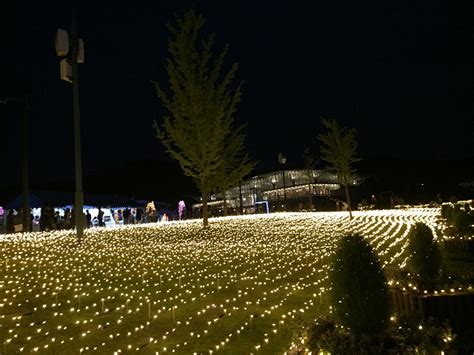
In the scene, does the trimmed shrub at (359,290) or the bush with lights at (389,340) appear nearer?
the bush with lights at (389,340)

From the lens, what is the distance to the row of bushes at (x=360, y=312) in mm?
3420

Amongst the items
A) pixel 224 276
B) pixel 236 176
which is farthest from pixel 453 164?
pixel 224 276

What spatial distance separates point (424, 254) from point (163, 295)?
13.7 ft

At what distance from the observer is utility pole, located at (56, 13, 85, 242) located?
14.2 meters

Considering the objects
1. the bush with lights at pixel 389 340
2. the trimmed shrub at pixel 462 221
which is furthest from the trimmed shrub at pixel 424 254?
the trimmed shrub at pixel 462 221

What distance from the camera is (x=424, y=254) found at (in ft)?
17.7

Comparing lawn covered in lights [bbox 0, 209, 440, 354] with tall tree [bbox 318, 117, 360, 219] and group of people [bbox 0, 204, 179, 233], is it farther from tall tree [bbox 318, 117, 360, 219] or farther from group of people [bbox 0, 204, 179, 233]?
tall tree [bbox 318, 117, 360, 219]

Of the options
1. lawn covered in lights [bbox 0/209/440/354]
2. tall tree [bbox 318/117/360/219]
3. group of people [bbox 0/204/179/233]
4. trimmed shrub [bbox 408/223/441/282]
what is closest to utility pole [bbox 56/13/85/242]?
lawn covered in lights [bbox 0/209/440/354]

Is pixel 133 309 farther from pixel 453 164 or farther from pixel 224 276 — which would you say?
pixel 453 164

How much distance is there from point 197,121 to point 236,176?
9147 millimetres

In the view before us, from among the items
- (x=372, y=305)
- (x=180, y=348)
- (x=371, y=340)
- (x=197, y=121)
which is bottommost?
(x=180, y=348)

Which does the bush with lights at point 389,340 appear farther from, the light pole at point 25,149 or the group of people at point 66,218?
the light pole at point 25,149

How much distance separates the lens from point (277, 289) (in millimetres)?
7516

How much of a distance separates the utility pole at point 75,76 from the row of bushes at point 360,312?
11.9 meters
